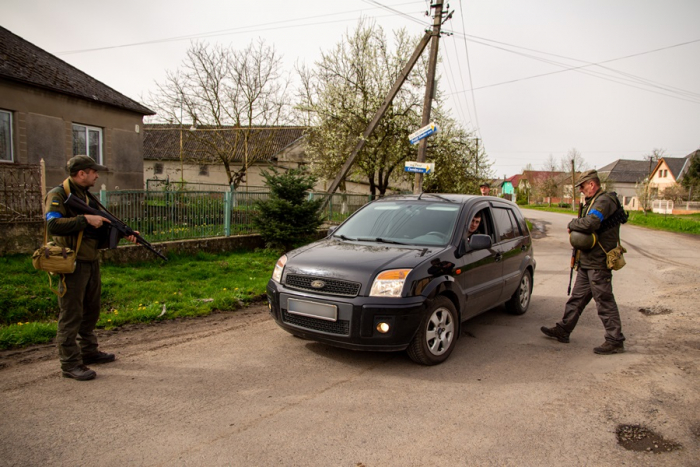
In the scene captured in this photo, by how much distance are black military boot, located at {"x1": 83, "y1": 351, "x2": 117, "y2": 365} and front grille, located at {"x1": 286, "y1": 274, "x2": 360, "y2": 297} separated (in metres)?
1.91

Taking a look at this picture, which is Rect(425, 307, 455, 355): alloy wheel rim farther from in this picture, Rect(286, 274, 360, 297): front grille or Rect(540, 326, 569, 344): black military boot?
Rect(540, 326, 569, 344): black military boot

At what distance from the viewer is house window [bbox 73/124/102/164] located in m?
15.6

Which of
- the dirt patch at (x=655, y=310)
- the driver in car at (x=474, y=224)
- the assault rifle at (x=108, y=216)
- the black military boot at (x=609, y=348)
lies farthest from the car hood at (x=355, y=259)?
the dirt patch at (x=655, y=310)

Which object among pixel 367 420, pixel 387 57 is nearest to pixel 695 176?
pixel 387 57

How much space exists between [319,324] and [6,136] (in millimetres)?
13987

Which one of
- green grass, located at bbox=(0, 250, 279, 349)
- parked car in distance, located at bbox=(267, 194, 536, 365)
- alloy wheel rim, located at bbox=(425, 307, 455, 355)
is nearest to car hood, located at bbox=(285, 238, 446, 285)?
parked car in distance, located at bbox=(267, 194, 536, 365)

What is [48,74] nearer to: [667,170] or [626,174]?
[667,170]

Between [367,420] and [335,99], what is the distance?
17445mm

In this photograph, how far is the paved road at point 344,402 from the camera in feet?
9.59

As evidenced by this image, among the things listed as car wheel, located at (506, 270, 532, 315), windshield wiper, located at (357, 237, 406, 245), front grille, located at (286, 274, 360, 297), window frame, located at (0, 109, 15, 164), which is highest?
window frame, located at (0, 109, 15, 164)

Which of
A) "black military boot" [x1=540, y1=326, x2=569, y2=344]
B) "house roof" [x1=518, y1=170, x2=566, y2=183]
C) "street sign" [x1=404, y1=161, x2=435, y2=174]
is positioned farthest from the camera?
"house roof" [x1=518, y1=170, x2=566, y2=183]

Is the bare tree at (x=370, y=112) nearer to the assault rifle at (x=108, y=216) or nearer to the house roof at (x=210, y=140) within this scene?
the house roof at (x=210, y=140)

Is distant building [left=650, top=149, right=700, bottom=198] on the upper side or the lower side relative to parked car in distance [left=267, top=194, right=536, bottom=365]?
upper

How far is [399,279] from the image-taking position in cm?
425
